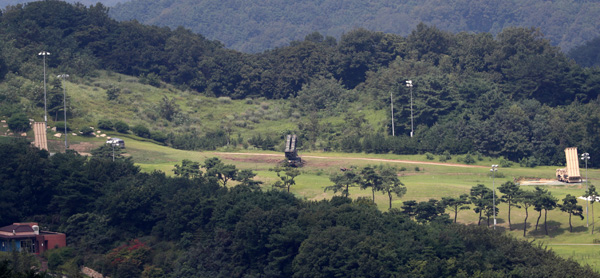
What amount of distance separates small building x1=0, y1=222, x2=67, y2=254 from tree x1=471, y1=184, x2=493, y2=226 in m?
24.9

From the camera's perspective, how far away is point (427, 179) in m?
60.8

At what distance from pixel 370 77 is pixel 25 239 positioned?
52.7 m

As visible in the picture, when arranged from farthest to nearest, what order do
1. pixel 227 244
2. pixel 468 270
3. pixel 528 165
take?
pixel 528 165
pixel 227 244
pixel 468 270

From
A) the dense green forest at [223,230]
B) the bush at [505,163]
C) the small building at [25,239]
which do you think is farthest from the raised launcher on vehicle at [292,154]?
the small building at [25,239]

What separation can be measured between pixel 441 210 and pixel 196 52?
56416 millimetres

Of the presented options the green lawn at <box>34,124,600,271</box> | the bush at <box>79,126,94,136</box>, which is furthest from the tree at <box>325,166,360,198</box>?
the bush at <box>79,126,94,136</box>

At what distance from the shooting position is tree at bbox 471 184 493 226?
156 feet

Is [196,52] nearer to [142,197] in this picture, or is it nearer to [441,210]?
[142,197]

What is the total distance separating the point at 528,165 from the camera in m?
68.8

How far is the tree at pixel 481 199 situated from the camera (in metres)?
47.6

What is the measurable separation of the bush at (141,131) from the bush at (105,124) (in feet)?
6.99

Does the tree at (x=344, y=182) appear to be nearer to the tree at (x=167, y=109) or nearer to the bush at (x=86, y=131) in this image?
the bush at (x=86, y=131)

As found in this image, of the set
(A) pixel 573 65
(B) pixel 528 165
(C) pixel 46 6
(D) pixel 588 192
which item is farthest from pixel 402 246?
(C) pixel 46 6

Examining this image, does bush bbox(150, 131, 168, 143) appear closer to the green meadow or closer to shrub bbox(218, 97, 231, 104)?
the green meadow
